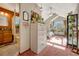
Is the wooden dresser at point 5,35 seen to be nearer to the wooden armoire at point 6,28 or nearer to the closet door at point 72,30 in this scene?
the wooden armoire at point 6,28

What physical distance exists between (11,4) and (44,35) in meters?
0.92

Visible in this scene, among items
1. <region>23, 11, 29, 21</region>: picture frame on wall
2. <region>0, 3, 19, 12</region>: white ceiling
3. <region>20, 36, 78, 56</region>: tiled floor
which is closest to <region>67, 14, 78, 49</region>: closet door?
<region>20, 36, 78, 56</region>: tiled floor

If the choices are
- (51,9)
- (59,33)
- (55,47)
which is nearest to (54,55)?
(55,47)

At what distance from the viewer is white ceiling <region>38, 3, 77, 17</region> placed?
227 cm

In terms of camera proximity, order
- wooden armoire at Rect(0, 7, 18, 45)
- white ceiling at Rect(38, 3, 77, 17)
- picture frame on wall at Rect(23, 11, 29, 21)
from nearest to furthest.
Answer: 1. wooden armoire at Rect(0, 7, 18, 45)
2. white ceiling at Rect(38, 3, 77, 17)
3. picture frame on wall at Rect(23, 11, 29, 21)

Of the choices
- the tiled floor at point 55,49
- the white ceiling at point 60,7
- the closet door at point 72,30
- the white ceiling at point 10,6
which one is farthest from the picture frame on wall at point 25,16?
the closet door at point 72,30

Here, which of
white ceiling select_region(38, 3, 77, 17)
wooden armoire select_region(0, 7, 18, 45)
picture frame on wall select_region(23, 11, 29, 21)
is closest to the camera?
wooden armoire select_region(0, 7, 18, 45)

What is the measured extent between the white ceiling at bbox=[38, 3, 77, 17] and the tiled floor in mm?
510

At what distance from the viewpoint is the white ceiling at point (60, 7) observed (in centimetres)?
227

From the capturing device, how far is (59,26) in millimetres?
2297

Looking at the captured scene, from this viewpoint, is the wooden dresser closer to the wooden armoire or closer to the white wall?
the wooden armoire

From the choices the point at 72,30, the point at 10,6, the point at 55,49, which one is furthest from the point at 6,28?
the point at 72,30

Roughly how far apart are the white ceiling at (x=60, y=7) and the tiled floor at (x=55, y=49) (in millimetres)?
510

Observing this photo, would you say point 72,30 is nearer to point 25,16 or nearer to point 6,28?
point 25,16
